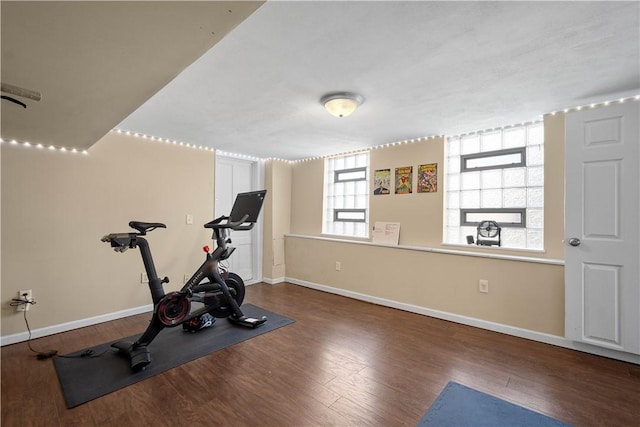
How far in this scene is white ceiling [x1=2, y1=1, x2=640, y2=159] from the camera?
140cm

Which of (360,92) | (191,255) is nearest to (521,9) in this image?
(360,92)

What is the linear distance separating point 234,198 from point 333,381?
11.0 ft

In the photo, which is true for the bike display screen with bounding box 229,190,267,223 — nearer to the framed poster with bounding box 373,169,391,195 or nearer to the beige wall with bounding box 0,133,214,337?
the beige wall with bounding box 0,133,214,337

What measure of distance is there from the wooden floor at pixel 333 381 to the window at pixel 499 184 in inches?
44.2

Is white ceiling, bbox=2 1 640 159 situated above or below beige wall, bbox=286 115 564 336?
above

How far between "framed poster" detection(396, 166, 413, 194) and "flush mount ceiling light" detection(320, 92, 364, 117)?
5.33ft

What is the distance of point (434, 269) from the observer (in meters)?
3.43

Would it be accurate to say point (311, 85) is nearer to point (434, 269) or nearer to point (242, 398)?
point (242, 398)

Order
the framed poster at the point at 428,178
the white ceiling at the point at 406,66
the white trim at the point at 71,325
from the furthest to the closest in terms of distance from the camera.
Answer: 1. the framed poster at the point at 428,178
2. the white trim at the point at 71,325
3. the white ceiling at the point at 406,66

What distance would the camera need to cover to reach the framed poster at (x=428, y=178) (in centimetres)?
351

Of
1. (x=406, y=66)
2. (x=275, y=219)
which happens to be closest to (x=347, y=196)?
(x=275, y=219)

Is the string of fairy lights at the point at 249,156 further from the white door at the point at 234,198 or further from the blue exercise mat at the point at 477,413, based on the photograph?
the blue exercise mat at the point at 477,413

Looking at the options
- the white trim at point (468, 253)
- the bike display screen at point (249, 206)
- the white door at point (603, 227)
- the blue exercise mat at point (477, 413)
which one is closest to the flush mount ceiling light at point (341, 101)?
the bike display screen at point (249, 206)

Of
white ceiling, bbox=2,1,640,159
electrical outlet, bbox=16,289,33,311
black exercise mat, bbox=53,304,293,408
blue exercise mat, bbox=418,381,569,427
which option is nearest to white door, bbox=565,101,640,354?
white ceiling, bbox=2,1,640,159
